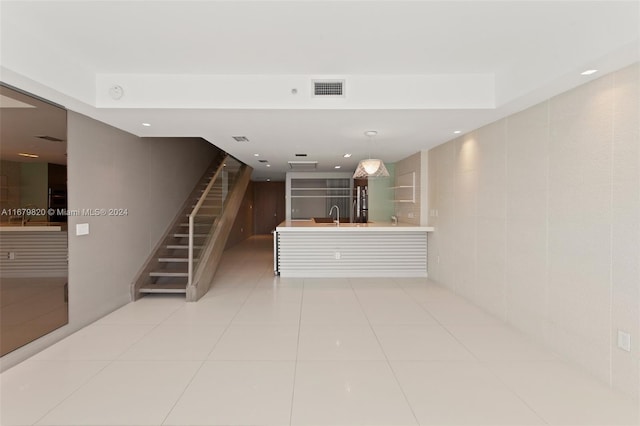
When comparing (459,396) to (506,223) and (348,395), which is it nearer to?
(348,395)

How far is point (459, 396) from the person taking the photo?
2426mm

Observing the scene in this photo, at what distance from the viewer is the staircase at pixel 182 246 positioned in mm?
5219

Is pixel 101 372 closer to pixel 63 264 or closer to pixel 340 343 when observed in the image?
pixel 63 264

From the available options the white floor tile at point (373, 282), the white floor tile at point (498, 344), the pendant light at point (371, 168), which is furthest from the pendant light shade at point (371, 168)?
the white floor tile at point (498, 344)

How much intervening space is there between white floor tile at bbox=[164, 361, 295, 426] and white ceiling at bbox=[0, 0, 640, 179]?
2669mm

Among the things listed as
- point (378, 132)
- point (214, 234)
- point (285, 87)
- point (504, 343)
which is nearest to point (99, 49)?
point (285, 87)

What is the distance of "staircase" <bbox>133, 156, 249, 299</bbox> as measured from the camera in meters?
5.22

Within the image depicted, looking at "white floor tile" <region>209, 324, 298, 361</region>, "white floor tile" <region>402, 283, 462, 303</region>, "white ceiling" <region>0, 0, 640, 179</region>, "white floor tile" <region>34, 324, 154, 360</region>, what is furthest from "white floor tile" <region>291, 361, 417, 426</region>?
"white ceiling" <region>0, 0, 640, 179</region>

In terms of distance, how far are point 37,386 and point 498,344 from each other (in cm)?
429

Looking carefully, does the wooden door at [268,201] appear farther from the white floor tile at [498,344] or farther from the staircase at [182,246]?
the white floor tile at [498,344]

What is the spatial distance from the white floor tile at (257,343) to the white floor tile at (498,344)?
188cm

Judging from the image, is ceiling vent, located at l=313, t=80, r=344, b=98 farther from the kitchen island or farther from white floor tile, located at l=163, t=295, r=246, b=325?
the kitchen island

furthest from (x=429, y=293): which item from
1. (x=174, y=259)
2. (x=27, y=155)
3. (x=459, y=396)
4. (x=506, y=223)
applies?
(x=27, y=155)

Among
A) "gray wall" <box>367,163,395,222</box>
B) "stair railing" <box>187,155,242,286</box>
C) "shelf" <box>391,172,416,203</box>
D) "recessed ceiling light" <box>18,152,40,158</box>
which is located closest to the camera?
"recessed ceiling light" <box>18,152,40,158</box>
